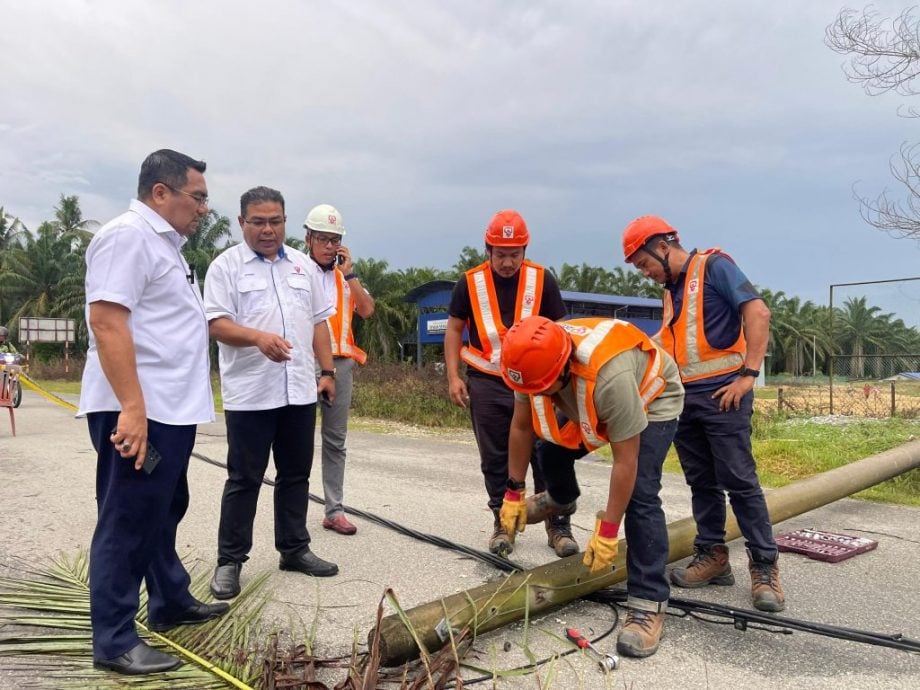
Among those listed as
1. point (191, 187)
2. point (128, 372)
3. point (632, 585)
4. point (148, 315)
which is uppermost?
point (191, 187)

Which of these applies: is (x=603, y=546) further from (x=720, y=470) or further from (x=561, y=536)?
(x=561, y=536)

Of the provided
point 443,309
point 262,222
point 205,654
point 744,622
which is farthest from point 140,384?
point 443,309

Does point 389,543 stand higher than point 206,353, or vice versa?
point 206,353

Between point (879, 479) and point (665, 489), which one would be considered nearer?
point (879, 479)

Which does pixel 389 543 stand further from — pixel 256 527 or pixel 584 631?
pixel 584 631

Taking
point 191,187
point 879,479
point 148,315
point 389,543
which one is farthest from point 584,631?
point 879,479

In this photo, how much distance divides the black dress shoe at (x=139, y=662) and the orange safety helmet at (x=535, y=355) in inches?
64.5

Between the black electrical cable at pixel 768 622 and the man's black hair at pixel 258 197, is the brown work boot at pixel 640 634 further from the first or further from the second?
the man's black hair at pixel 258 197

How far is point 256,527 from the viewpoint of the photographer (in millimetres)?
4906

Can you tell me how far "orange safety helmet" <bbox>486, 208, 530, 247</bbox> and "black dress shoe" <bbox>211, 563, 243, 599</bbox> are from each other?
2150 mm

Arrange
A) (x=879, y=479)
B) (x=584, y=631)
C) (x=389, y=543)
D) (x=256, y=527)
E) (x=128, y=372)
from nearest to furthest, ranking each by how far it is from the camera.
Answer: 1. (x=128, y=372)
2. (x=584, y=631)
3. (x=389, y=543)
4. (x=256, y=527)
5. (x=879, y=479)

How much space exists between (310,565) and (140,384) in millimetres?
1588

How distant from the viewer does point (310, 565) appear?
151 inches

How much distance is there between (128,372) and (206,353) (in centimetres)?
48
